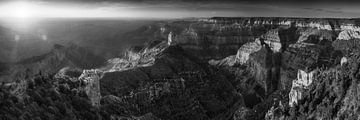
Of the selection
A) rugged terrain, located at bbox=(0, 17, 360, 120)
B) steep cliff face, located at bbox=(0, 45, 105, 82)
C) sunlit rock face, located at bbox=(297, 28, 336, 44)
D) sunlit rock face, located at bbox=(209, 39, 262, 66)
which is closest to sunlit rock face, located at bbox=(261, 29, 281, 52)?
rugged terrain, located at bbox=(0, 17, 360, 120)

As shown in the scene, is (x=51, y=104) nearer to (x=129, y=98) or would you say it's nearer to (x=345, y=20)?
(x=129, y=98)

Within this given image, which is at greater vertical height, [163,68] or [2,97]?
[2,97]

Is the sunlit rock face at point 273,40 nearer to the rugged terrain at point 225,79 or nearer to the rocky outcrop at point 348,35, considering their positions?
the rugged terrain at point 225,79

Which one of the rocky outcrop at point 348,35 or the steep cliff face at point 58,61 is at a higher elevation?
the rocky outcrop at point 348,35

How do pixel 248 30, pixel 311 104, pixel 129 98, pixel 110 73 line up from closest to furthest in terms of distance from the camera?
pixel 311 104, pixel 129 98, pixel 110 73, pixel 248 30

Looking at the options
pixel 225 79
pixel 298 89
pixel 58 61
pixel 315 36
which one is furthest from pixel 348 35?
pixel 58 61

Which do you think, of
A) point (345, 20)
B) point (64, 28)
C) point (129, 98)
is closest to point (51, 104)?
point (129, 98)

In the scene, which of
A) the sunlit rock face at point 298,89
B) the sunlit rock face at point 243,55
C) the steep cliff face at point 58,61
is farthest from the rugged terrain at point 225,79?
the steep cliff face at point 58,61

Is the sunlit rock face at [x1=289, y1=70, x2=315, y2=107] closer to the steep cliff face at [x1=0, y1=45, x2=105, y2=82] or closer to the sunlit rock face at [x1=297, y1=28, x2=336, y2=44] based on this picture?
the sunlit rock face at [x1=297, y1=28, x2=336, y2=44]
